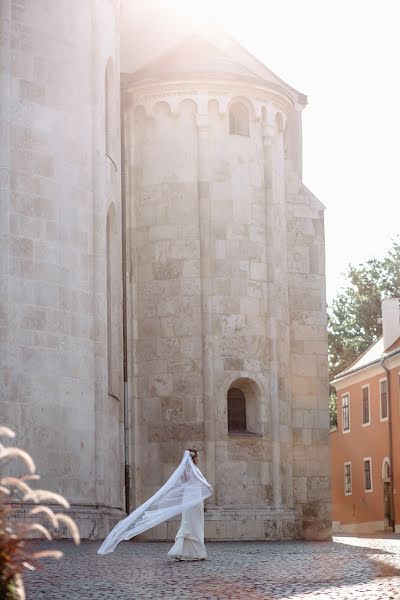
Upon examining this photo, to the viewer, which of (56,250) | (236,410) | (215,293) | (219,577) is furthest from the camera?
(236,410)

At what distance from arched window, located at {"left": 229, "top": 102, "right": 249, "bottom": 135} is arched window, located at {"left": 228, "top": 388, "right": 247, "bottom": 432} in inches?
274

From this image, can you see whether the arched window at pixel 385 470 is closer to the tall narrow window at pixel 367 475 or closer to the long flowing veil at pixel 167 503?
the tall narrow window at pixel 367 475

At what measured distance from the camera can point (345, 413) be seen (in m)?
58.9

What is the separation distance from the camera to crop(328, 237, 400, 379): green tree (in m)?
69.3

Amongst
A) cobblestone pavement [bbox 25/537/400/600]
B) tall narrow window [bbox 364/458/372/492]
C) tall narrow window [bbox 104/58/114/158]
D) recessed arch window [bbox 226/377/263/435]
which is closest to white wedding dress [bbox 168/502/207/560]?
cobblestone pavement [bbox 25/537/400/600]

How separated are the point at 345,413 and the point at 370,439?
12.9 ft

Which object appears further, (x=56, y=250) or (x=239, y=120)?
(x=239, y=120)

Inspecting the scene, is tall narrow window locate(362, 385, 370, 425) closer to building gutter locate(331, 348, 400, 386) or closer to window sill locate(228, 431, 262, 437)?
building gutter locate(331, 348, 400, 386)

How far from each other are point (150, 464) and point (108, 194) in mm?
7051

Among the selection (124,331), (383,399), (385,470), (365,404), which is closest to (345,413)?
(365,404)

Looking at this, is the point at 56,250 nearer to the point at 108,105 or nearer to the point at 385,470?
the point at 108,105

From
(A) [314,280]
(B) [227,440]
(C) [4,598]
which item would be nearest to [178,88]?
(A) [314,280]

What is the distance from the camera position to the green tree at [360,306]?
69294mm

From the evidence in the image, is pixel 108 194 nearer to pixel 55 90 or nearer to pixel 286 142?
pixel 55 90
